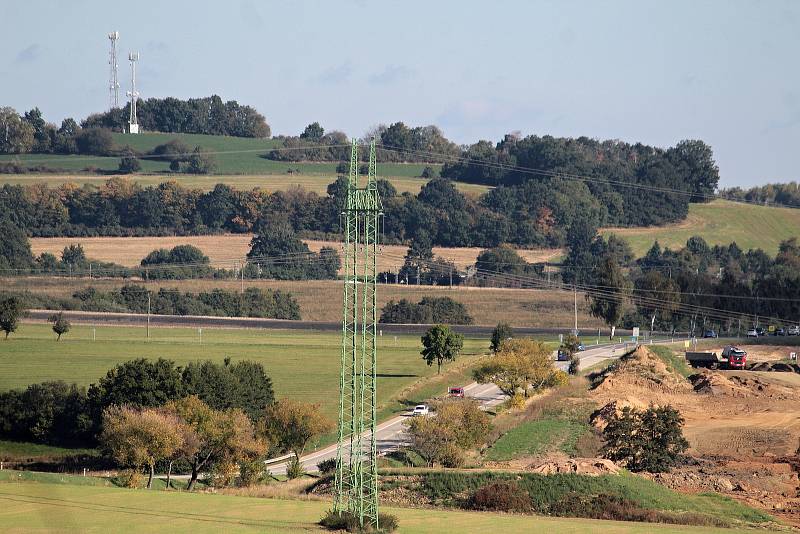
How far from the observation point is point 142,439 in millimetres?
56719

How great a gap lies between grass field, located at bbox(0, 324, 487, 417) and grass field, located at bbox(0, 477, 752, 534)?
26174 mm

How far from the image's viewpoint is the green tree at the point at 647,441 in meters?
63.5

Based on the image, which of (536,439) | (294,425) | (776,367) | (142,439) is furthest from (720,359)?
(142,439)

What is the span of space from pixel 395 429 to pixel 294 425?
10.0 meters

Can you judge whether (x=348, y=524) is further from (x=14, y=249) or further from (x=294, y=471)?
(x=14, y=249)

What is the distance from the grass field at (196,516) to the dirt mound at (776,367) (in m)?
59.0

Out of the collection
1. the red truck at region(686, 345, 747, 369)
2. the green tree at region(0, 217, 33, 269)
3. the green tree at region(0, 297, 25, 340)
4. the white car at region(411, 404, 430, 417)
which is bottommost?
the white car at region(411, 404, 430, 417)

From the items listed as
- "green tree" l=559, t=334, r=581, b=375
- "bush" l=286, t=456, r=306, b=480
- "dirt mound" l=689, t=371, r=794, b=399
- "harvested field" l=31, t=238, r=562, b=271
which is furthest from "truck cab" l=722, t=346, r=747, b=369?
"harvested field" l=31, t=238, r=562, b=271

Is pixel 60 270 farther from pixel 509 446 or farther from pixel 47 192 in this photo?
pixel 509 446

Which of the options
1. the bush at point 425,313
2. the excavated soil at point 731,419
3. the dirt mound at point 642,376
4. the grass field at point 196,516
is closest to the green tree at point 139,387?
the grass field at point 196,516

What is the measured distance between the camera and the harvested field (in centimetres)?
17438

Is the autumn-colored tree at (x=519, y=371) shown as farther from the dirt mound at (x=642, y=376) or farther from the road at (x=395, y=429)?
the dirt mound at (x=642, y=376)

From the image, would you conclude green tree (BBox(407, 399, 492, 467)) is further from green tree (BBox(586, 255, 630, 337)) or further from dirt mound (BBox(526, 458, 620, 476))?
green tree (BBox(586, 255, 630, 337))

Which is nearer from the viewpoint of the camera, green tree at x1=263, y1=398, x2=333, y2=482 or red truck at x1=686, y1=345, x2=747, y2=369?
green tree at x1=263, y1=398, x2=333, y2=482
